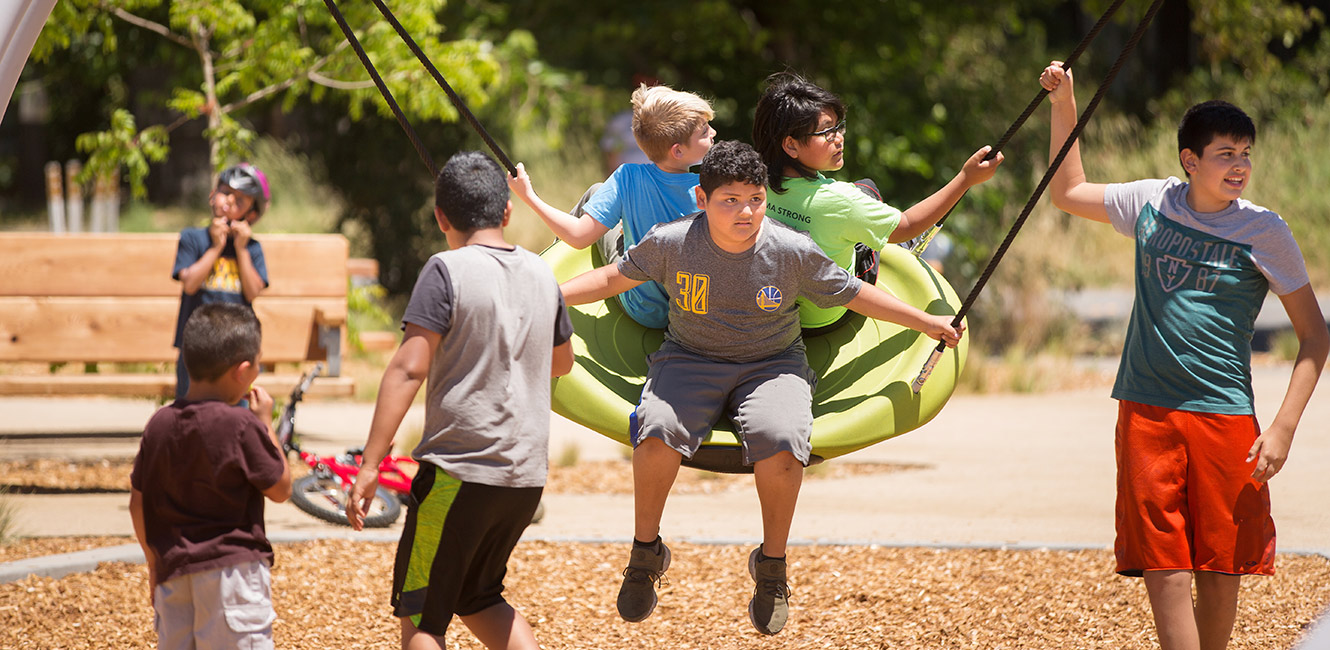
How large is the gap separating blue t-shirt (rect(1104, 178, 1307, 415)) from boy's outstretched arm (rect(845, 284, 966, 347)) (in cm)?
54

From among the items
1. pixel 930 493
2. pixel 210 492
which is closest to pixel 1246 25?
pixel 930 493

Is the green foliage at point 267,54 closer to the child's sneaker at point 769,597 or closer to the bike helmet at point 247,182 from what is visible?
the bike helmet at point 247,182

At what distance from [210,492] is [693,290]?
1461mm

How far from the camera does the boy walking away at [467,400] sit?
2.96 m

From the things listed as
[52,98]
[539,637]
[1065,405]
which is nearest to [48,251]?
[539,637]

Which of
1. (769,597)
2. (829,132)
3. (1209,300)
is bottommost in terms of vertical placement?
(769,597)

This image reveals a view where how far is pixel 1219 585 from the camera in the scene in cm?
349

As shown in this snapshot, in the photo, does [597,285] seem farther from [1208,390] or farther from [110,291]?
[110,291]

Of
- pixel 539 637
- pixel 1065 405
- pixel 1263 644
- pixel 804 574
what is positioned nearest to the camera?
pixel 1263 644

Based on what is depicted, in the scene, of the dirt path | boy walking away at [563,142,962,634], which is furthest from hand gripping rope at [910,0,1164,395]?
the dirt path

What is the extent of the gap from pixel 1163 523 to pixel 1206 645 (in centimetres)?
42

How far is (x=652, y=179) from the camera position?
4.08 meters

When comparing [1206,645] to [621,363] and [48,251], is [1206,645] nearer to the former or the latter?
[621,363]

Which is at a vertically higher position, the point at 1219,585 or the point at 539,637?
the point at 1219,585
